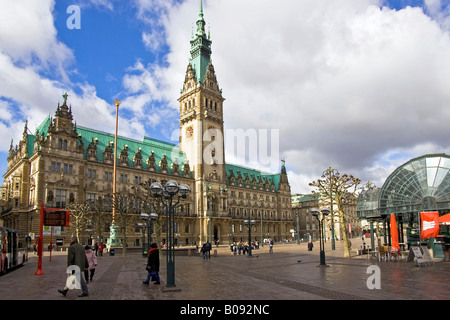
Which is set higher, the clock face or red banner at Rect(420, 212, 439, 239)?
the clock face

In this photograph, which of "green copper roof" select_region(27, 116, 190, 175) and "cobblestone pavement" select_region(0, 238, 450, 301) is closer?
"cobblestone pavement" select_region(0, 238, 450, 301)

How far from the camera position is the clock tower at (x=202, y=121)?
88438mm

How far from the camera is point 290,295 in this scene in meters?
13.3

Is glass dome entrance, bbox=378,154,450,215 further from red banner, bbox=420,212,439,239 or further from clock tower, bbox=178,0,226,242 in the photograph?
clock tower, bbox=178,0,226,242

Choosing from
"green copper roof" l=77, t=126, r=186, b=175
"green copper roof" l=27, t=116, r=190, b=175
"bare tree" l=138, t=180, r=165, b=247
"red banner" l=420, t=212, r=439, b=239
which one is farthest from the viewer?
"green copper roof" l=77, t=126, r=186, b=175

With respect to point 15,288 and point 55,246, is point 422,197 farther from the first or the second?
point 55,246

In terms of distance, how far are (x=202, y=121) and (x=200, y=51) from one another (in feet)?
69.7

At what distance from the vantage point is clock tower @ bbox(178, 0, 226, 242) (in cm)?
8844

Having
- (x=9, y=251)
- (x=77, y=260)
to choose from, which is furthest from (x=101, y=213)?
(x=77, y=260)

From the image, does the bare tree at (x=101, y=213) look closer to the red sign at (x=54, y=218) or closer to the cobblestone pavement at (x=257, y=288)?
the red sign at (x=54, y=218)

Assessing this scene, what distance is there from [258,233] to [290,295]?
9360 cm

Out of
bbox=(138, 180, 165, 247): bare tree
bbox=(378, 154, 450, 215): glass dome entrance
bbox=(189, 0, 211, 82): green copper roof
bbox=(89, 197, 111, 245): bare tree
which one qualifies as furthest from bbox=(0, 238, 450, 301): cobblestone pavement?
bbox=(189, 0, 211, 82): green copper roof

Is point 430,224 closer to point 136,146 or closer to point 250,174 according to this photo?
point 136,146
